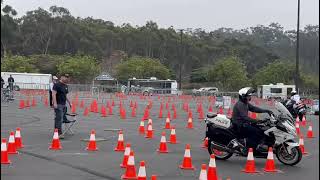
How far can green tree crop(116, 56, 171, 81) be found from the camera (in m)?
85.3

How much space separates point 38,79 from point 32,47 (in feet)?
65.1

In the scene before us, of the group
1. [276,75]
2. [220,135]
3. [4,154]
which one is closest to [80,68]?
[276,75]

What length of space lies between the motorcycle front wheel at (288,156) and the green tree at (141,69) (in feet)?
243

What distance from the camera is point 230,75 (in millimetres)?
80188

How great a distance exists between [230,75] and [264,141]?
228 ft

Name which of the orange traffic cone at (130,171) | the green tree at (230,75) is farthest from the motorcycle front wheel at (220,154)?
the green tree at (230,75)

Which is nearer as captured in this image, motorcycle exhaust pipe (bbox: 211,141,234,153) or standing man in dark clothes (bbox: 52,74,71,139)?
motorcycle exhaust pipe (bbox: 211,141,234,153)

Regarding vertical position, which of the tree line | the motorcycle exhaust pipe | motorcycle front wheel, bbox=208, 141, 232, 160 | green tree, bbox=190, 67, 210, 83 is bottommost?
motorcycle front wheel, bbox=208, 141, 232, 160

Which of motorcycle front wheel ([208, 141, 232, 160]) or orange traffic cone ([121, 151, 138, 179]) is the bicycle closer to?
motorcycle front wheel ([208, 141, 232, 160])

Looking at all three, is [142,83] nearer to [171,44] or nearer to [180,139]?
[171,44]

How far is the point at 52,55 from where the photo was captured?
9456 centimetres

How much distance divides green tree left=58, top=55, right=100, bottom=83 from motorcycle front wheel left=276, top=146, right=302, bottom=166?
71286 mm

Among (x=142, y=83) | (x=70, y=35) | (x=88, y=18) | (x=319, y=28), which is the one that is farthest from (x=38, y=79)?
(x=319, y=28)

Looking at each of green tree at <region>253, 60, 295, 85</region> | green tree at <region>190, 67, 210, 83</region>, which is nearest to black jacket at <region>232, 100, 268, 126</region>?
green tree at <region>253, 60, 295, 85</region>
